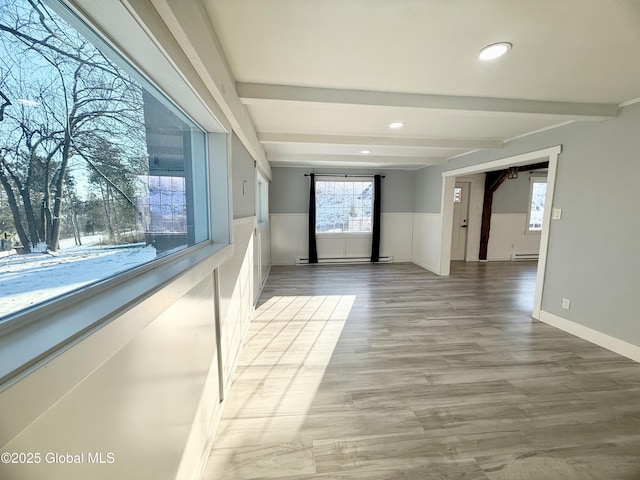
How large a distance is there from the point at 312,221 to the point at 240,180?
363 centimetres

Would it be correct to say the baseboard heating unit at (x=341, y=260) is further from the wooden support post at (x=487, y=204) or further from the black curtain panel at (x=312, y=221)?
the wooden support post at (x=487, y=204)

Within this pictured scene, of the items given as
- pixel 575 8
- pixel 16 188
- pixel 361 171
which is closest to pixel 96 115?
pixel 16 188

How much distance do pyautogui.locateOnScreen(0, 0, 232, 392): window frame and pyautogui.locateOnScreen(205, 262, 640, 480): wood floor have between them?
3.54ft

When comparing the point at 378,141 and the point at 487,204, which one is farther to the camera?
the point at 487,204

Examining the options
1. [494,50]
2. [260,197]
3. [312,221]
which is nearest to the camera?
[494,50]

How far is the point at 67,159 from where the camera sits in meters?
0.67

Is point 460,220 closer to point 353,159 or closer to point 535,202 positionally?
point 535,202

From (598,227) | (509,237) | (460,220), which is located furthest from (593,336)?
(509,237)

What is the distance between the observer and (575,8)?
Answer: 115 centimetres

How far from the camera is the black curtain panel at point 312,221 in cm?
576

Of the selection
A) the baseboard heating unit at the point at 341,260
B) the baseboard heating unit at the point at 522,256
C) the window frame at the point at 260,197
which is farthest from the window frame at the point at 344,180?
the baseboard heating unit at the point at 522,256

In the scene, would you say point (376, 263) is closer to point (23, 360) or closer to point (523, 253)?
→ point (523, 253)

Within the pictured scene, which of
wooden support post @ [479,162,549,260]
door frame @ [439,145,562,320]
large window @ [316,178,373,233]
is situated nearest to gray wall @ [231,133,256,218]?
large window @ [316,178,373,233]

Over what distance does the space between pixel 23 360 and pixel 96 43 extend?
→ 877mm
